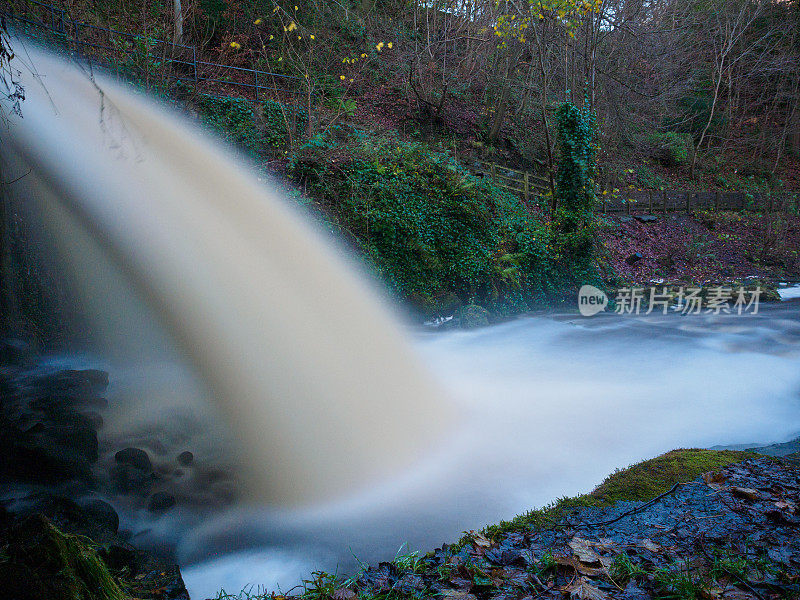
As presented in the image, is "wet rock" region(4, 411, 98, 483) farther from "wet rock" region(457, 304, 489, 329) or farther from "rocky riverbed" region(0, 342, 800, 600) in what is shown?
"wet rock" region(457, 304, 489, 329)

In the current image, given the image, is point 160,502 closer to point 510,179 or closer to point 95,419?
point 95,419

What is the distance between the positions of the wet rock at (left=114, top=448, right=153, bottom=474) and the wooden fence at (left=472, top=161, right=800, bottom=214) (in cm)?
1370

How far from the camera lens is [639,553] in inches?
104

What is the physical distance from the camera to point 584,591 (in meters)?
2.33

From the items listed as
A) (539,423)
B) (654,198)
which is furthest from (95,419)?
(654,198)

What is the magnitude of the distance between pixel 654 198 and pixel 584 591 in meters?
22.3

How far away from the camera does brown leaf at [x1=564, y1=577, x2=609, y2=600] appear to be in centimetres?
228

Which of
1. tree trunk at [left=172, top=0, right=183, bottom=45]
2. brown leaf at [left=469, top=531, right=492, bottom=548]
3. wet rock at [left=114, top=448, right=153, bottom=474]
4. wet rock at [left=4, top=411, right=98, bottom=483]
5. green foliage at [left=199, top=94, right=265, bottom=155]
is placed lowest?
wet rock at [left=114, top=448, right=153, bottom=474]

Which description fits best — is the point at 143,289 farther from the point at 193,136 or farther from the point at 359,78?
the point at 359,78

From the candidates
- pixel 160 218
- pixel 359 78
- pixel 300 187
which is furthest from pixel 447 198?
pixel 359 78

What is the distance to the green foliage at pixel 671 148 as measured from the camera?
26.4 meters

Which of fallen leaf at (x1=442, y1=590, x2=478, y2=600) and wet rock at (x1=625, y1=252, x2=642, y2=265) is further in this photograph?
wet rock at (x1=625, y1=252, x2=642, y2=265)

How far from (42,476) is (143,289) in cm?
414

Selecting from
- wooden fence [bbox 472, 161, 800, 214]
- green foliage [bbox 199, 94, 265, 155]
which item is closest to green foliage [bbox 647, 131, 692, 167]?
wooden fence [bbox 472, 161, 800, 214]
